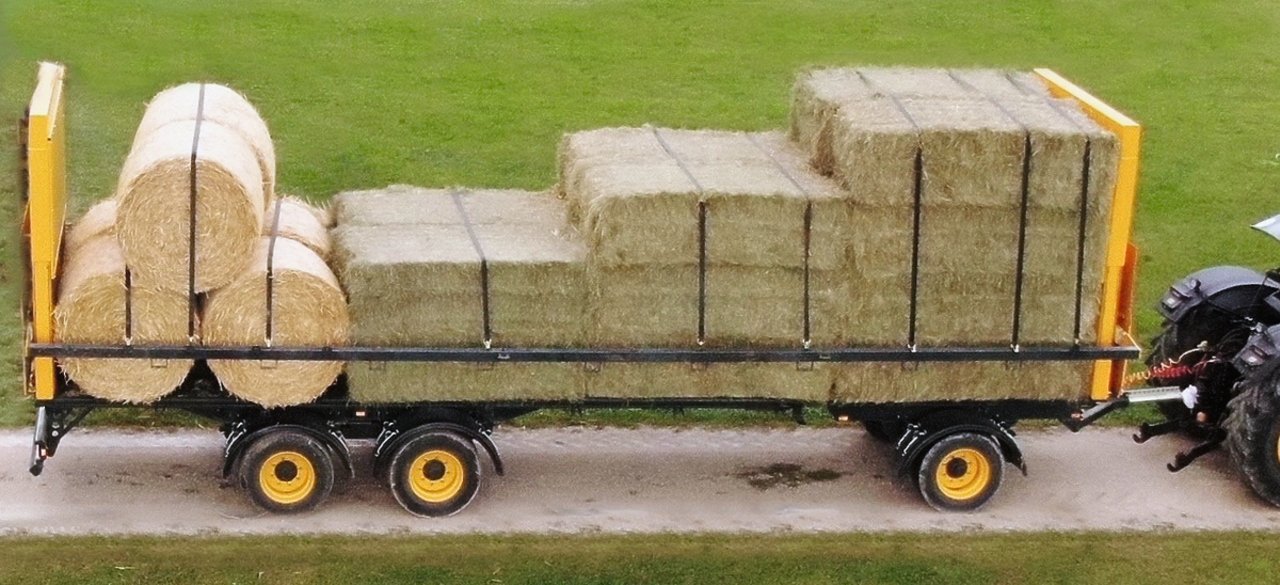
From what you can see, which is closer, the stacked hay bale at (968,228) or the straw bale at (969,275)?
the stacked hay bale at (968,228)

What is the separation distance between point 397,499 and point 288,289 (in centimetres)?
160

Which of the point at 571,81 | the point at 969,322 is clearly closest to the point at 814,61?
the point at 571,81

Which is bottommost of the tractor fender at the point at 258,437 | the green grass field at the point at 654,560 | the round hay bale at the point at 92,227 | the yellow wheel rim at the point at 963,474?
the green grass field at the point at 654,560

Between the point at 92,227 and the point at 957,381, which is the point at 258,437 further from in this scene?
the point at 957,381

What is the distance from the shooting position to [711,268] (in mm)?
10781

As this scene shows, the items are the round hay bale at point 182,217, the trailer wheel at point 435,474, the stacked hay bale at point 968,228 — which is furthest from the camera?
the trailer wheel at point 435,474

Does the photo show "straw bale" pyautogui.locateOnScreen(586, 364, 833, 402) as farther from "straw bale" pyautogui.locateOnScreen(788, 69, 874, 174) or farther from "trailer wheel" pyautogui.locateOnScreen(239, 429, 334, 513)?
"trailer wheel" pyautogui.locateOnScreen(239, 429, 334, 513)

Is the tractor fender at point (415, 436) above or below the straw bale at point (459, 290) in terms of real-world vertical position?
below

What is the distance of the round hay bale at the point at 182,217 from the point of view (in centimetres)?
1020

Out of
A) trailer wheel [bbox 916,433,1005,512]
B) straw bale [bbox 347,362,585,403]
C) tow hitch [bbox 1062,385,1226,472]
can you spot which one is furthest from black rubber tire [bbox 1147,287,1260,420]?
straw bale [bbox 347,362,585,403]

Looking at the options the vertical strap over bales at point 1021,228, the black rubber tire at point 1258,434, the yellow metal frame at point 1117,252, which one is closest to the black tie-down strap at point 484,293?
the vertical strap over bales at point 1021,228

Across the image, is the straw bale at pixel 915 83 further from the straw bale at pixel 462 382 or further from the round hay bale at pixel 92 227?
the round hay bale at pixel 92 227

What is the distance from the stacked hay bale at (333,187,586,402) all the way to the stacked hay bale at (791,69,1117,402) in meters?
1.82

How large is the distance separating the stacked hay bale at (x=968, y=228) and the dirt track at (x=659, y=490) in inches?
38.3
